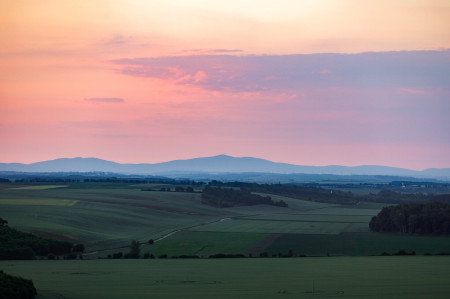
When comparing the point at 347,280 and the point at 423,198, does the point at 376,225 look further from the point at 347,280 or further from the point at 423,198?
the point at 423,198

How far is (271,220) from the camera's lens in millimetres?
109562

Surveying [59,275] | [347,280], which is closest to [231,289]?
[347,280]

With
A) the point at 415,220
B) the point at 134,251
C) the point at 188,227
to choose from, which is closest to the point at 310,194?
the point at 188,227

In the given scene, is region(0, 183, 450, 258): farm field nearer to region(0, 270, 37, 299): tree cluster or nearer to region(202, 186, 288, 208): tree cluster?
region(202, 186, 288, 208): tree cluster

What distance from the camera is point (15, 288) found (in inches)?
1331

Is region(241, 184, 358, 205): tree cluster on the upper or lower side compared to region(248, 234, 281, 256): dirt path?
upper

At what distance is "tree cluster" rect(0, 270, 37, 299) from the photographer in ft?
108

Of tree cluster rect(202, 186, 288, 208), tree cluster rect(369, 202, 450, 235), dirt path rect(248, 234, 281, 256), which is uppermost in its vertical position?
tree cluster rect(202, 186, 288, 208)

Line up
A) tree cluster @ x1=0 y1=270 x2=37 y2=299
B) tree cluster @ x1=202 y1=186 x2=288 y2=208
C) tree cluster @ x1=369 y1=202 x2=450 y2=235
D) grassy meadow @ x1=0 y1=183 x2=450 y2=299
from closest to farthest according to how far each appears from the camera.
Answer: tree cluster @ x1=0 y1=270 x2=37 y2=299
grassy meadow @ x1=0 y1=183 x2=450 y2=299
tree cluster @ x1=369 y1=202 x2=450 y2=235
tree cluster @ x1=202 y1=186 x2=288 y2=208

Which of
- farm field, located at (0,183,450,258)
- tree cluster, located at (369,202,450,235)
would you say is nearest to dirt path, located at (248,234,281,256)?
farm field, located at (0,183,450,258)

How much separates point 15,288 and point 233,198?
11657 cm

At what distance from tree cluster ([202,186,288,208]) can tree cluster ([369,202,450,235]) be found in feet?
167

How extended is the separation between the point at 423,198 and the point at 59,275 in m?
142

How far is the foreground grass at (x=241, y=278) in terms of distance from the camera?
3691 centimetres
